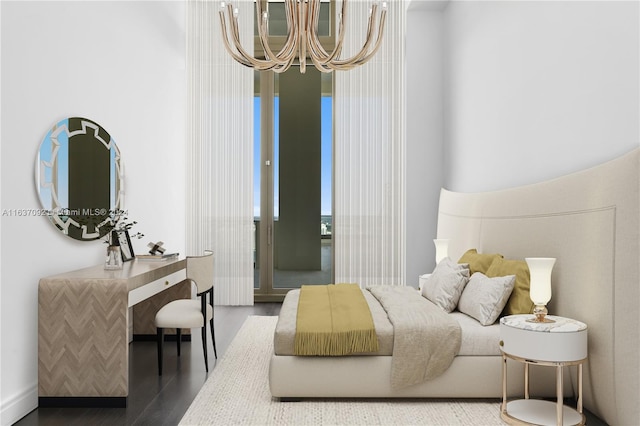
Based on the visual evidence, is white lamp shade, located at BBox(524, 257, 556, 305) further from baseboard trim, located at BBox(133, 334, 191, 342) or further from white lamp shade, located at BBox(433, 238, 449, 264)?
baseboard trim, located at BBox(133, 334, 191, 342)

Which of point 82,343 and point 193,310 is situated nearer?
point 82,343

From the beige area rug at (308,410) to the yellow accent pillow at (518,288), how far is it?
0.57 meters

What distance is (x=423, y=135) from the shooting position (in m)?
5.73

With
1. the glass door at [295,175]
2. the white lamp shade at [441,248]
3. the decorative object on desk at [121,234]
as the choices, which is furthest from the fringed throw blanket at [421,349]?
the glass door at [295,175]

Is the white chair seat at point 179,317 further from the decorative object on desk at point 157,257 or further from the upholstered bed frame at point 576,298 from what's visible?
the upholstered bed frame at point 576,298

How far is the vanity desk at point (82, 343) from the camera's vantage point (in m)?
2.91

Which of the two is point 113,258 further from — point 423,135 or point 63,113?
point 423,135

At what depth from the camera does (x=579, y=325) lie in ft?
8.61

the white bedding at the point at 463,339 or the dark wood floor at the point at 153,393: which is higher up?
the white bedding at the point at 463,339

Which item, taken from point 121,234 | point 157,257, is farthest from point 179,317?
point 121,234

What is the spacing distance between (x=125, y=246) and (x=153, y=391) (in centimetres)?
131

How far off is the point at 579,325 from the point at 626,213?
1.98ft

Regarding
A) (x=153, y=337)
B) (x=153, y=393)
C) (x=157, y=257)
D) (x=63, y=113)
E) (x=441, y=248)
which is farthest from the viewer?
(x=441, y=248)

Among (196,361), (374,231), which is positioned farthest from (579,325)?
(374,231)
